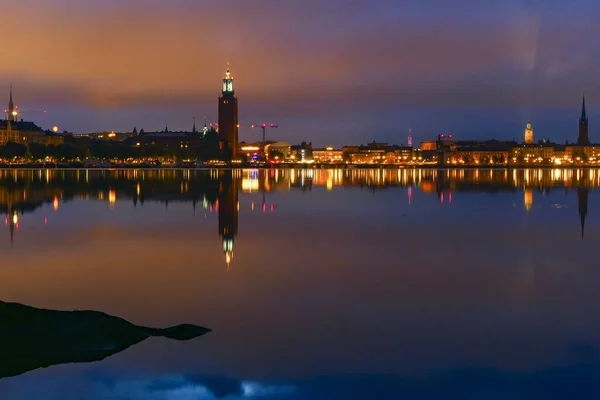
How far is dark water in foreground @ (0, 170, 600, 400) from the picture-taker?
8.13 meters

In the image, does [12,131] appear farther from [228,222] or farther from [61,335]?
[61,335]

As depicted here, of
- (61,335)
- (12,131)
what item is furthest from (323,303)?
(12,131)

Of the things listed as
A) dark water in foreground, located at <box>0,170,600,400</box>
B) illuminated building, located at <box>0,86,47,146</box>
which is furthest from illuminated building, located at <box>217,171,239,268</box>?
illuminated building, located at <box>0,86,47,146</box>

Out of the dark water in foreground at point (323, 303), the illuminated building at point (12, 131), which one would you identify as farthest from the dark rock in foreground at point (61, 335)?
the illuminated building at point (12, 131)

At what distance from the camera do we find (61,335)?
9.57m

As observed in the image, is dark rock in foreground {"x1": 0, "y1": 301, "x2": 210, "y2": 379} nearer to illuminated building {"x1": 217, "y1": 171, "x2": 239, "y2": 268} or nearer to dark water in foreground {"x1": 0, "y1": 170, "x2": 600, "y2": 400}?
dark water in foreground {"x1": 0, "y1": 170, "x2": 600, "y2": 400}

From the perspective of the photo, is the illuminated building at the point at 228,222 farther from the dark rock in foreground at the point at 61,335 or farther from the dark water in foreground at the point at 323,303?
the dark rock in foreground at the point at 61,335

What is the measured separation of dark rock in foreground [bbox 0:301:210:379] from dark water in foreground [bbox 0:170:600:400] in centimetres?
23

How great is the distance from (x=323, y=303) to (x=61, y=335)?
4.21 meters

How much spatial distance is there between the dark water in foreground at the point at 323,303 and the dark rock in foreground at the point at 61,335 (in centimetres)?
23

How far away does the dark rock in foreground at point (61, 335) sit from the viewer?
877 centimetres

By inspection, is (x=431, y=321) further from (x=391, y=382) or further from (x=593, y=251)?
(x=593, y=251)

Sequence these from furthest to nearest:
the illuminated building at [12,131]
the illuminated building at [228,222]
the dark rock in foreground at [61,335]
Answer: the illuminated building at [12,131]
the illuminated building at [228,222]
the dark rock in foreground at [61,335]

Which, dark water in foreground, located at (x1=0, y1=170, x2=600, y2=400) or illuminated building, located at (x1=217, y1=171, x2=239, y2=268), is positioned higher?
illuminated building, located at (x1=217, y1=171, x2=239, y2=268)
